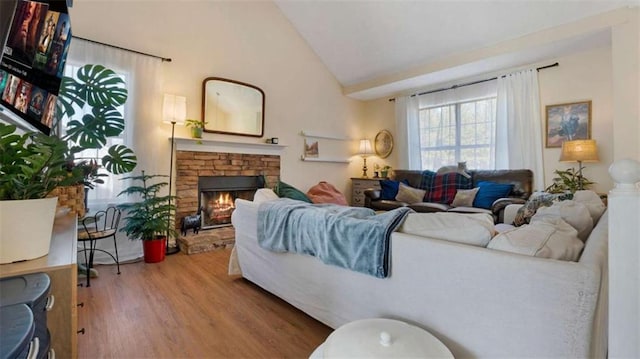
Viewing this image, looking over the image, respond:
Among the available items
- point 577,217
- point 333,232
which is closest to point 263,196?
point 333,232

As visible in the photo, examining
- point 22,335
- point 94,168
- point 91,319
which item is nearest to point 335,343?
point 22,335

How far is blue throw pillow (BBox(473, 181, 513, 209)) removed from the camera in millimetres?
3760

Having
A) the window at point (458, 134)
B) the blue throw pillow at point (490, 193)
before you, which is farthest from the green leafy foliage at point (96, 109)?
the window at point (458, 134)

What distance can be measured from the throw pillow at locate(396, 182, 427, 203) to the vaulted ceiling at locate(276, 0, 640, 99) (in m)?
1.75

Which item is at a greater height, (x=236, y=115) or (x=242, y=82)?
(x=242, y=82)

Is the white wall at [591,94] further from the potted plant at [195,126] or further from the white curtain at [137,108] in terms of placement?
the white curtain at [137,108]

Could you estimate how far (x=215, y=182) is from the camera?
13.4ft

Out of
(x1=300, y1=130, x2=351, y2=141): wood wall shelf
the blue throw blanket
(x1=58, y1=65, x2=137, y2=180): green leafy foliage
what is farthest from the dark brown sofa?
(x1=58, y1=65, x2=137, y2=180): green leafy foliage

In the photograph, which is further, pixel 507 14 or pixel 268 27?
pixel 268 27

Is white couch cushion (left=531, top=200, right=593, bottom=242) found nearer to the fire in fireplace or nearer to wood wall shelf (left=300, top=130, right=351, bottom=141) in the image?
the fire in fireplace

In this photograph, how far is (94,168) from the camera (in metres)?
2.55

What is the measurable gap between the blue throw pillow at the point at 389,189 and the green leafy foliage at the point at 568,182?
1.90 meters

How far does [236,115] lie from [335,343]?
3.78 metres

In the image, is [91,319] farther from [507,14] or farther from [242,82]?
[507,14]
